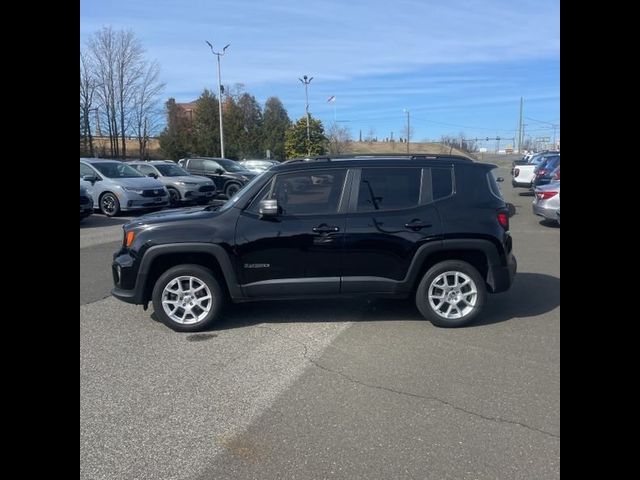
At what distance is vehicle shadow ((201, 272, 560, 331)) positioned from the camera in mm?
5973

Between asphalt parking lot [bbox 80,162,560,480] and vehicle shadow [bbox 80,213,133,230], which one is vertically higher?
vehicle shadow [bbox 80,213,133,230]

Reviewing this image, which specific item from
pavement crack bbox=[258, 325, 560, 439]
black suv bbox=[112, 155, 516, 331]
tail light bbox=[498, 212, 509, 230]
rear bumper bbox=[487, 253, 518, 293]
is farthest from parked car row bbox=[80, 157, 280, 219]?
pavement crack bbox=[258, 325, 560, 439]

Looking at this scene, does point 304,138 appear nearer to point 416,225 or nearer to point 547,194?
point 547,194

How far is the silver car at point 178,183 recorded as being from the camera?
1911 cm

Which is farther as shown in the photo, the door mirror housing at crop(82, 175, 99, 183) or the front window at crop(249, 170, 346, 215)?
the door mirror housing at crop(82, 175, 99, 183)

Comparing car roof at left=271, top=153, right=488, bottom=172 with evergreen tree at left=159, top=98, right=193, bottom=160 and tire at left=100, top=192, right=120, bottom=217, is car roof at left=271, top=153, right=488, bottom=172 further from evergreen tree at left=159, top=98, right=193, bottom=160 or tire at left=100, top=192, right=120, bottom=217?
evergreen tree at left=159, top=98, right=193, bottom=160

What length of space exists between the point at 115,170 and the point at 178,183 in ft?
7.98

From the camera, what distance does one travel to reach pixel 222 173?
23.5 meters

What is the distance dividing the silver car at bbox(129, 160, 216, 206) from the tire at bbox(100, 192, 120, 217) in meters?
2.22

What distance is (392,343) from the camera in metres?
5.18

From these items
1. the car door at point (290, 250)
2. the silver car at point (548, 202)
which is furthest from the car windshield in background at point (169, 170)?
the car door at point (290, 250)
